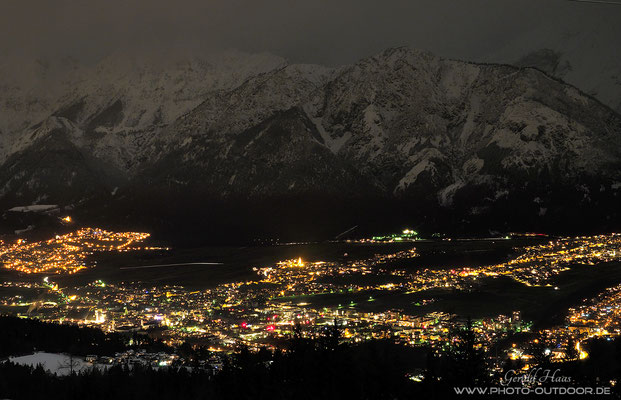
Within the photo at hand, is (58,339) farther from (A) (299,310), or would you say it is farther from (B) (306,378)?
(B) (306,378)

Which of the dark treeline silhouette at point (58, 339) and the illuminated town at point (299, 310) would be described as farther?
the illuminated town at point (299, 310)

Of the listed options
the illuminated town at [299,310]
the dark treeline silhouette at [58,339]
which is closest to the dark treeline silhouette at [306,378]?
the illuminated town at [299,310]

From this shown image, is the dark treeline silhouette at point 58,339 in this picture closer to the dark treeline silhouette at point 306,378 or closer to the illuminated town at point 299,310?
the illuminated town at point 299,310

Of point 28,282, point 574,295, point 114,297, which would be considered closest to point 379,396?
point 574,295

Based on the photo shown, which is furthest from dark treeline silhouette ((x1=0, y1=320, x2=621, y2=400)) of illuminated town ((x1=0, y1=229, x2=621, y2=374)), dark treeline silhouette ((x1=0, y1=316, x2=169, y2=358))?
dark treeline silhouette ((x1=0, y1=316, x2=169, y2=358))

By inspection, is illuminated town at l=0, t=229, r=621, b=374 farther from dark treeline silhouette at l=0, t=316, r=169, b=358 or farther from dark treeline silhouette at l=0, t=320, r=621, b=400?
dark treeline silhouette at l=0, t=320, r=621, b=400

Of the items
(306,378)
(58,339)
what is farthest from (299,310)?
(306,378)

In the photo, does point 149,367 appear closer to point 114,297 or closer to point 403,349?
point 403,349

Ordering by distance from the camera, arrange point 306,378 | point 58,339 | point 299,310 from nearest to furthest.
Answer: point 306,378
point 58,339
point 299,310
